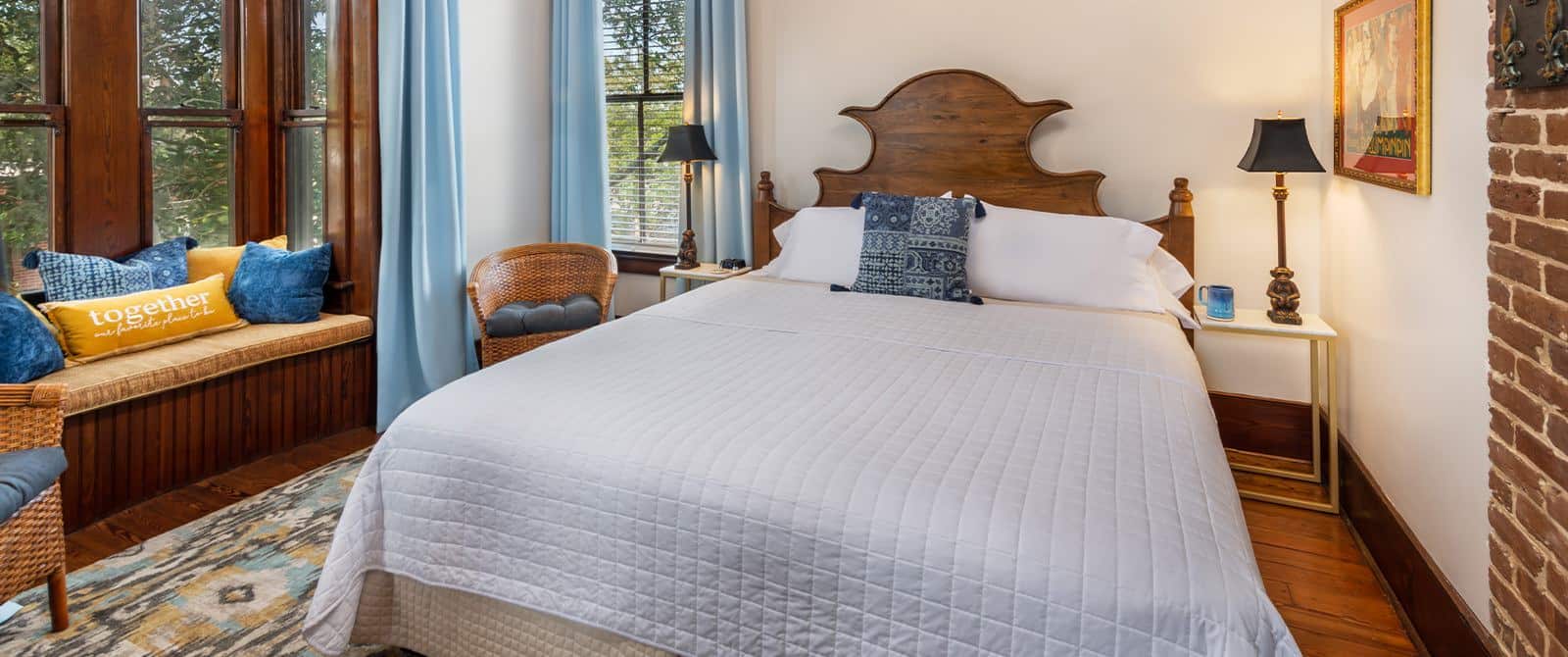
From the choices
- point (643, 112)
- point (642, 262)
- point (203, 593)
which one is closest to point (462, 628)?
point (203, 593)

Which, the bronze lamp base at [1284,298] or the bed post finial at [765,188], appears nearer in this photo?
the bronze lamp base at [1284,298]

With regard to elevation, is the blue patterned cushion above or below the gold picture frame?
below

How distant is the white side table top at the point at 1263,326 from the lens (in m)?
2.64

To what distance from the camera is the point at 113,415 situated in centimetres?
253

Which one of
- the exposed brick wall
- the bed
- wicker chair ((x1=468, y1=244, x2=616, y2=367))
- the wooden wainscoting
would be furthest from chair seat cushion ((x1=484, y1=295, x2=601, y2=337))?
the exposed brick wall

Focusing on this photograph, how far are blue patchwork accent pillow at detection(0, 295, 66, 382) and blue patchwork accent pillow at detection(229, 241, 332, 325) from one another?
703mm

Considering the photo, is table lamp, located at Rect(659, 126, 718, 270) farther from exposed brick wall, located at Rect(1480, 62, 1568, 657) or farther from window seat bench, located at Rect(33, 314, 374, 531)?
exposed brick wall, located at Rect(1480, 62, 1568, 657)

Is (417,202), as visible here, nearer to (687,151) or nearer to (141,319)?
(141,319)

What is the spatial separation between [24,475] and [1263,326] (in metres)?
3.38

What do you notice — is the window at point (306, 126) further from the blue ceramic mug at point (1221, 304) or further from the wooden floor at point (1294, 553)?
the blue ceramic mug at point (1221, 304)

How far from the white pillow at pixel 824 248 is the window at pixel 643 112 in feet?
3.56

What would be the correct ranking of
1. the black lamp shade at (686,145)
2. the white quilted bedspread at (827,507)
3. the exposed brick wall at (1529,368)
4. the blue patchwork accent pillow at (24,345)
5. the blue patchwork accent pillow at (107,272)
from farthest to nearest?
the black lamp shade at (686,145)
the blue patchwork accent pillow at (107,272)
the blue patchwork accent pillow at (24,345)
the exposed brick wall at (1529,368)
the white quilted bedspread at (827,507)

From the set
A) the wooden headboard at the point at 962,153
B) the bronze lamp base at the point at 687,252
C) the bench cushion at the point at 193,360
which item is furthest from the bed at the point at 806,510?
the bronze lamp base at the point at 687,252

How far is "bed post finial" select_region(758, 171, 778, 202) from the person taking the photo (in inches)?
148
